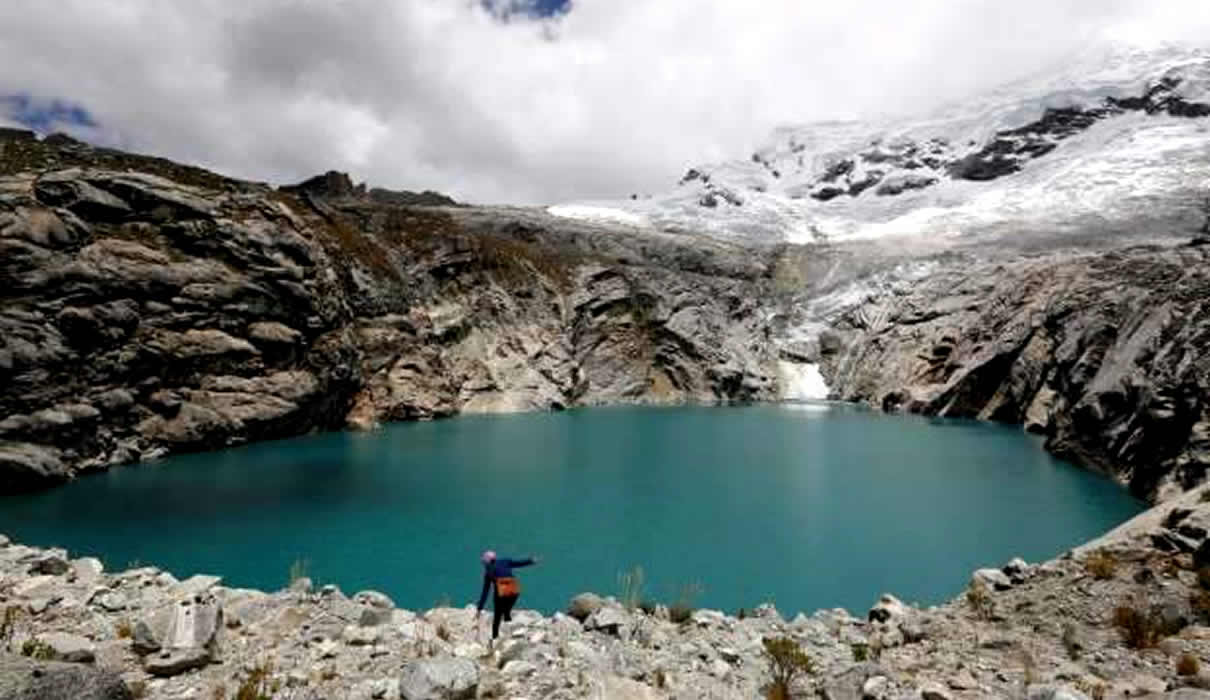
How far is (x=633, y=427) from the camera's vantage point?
7000cm

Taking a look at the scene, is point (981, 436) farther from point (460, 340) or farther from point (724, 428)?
point (460, 340)

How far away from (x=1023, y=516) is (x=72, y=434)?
47.0 meters

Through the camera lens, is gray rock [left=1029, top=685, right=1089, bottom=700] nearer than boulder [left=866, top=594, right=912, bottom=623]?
Yes

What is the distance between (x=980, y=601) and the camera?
1461 centimetres

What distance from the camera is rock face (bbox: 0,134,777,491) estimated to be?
46.0m

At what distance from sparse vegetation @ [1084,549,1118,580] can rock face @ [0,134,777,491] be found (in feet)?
143

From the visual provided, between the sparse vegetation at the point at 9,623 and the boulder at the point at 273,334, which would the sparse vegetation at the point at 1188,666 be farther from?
the boulder at the point at 273,334

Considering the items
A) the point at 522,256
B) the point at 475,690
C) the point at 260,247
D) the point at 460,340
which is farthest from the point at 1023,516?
the point at 522,256

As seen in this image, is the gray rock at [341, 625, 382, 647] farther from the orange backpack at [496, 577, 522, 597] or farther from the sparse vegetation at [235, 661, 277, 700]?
the orange backpack at [496, 577, 522, 597]

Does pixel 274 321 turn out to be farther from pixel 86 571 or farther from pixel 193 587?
pixel 193 587

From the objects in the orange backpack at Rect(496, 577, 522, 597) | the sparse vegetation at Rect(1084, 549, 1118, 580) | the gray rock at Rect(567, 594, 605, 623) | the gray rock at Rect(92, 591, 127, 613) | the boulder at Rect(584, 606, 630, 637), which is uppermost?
the sparse vegetation at Rect(1084, 549, 1118, 580)

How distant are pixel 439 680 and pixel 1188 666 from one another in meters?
9.64

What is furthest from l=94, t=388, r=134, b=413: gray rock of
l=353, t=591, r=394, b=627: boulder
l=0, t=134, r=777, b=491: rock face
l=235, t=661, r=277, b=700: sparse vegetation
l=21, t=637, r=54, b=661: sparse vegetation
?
l=235, t=661, r=277, b=700: sparse vegetation

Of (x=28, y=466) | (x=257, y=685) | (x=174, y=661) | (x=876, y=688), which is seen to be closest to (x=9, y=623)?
(x=174, y=661)
